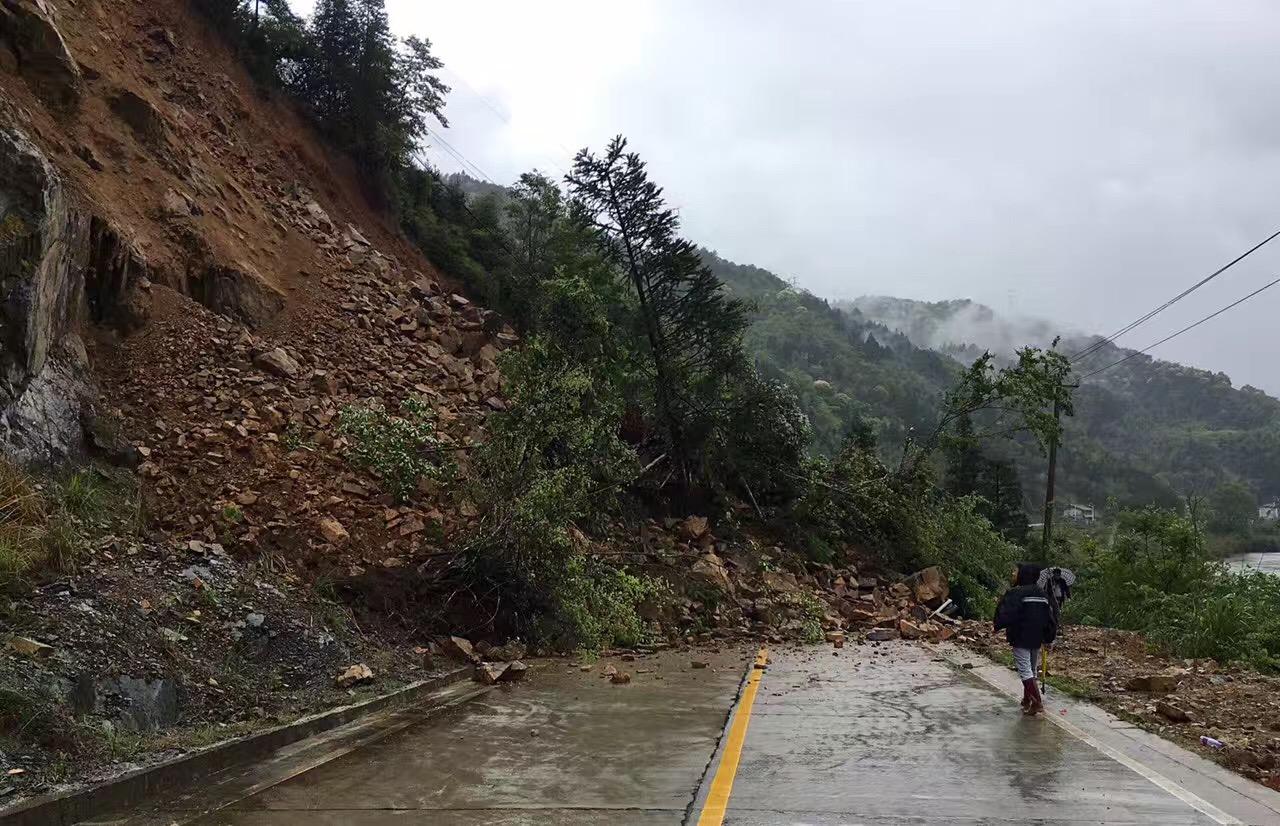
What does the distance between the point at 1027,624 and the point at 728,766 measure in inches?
155

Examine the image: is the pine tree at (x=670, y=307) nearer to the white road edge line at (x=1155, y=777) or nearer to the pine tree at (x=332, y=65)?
the pine tree at (x=332, y=65)

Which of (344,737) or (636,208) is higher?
Result: (636,208)

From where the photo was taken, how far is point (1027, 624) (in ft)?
28.7

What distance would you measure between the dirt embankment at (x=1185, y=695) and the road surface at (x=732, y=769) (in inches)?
12.0

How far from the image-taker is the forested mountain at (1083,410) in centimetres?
7269

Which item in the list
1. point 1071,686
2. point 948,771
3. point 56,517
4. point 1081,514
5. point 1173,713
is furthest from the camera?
point 1081,514

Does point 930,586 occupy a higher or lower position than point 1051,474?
lower

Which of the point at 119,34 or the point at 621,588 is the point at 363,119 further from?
the point at 621,588

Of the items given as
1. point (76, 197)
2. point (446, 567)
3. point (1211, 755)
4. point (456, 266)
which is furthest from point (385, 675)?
point (456, 266)

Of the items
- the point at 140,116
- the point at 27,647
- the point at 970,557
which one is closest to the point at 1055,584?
the point at 27,647

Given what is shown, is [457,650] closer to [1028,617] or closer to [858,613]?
[1028,617]

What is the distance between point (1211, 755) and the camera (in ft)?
21.4

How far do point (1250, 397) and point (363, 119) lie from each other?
4907 inches

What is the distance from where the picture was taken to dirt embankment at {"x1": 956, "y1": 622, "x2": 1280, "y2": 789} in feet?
22.0
